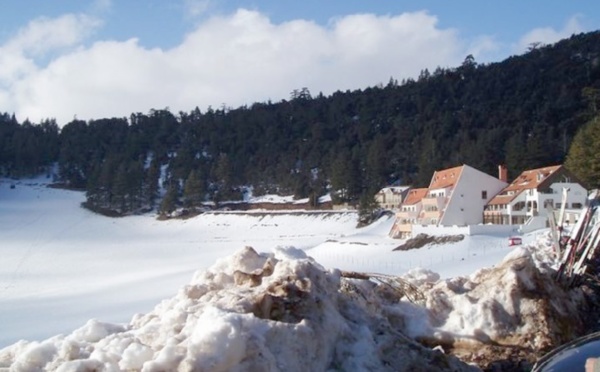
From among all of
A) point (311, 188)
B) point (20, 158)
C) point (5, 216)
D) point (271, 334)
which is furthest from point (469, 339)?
point (20, 158)

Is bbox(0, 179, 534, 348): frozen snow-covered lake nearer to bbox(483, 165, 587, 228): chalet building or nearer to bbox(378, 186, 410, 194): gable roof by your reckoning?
bbox(378, 186, 410, 194): gable roof

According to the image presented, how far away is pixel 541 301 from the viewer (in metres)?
7.73

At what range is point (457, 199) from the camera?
168 ft

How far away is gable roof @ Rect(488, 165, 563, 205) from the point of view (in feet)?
162

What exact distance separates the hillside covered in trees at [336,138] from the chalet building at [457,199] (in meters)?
14.5

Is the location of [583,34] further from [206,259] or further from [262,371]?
[262,371]

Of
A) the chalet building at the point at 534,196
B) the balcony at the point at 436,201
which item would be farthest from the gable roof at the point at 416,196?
the chalet building at the point at 534,196

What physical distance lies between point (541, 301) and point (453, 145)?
8545 cm

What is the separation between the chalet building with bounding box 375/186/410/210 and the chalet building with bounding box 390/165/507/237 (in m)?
22.1

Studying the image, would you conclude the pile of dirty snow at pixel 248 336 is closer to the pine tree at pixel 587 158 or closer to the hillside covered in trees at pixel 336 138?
the pine tree at pixel 587 158

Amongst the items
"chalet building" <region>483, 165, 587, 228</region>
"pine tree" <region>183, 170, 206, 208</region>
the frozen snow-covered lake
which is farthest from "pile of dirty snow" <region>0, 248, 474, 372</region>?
"pine tree" <region>183, 170, 206, 208</region>

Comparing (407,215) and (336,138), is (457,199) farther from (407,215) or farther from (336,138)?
(336,138)

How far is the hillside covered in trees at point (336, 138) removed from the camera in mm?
85875

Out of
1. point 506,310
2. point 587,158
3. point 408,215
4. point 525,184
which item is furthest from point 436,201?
point 506,310
